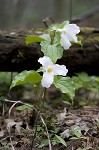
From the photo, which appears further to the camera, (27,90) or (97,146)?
(27,90)

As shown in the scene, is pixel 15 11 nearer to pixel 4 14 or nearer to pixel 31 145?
pixel 4 14

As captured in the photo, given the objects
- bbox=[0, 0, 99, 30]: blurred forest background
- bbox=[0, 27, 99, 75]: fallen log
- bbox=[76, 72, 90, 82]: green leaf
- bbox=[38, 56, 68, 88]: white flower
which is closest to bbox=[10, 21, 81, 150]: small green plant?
bbox=[38, 56, 68, 88]: white flower

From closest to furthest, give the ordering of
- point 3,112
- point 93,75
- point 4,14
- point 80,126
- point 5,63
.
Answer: point 80,126 → point 3,112 → point 5,63 → point 93,75 → point 4,14

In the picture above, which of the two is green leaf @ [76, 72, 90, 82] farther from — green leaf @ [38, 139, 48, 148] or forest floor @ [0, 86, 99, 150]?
green leaf @ [38, 139, 48, 148]

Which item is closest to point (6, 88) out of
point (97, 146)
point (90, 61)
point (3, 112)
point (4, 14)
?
point (3, 112)

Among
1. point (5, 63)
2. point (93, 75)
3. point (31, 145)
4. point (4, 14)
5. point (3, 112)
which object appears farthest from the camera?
point (4, 14)

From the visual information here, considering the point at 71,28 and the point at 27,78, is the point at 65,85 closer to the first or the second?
the point at 27,78

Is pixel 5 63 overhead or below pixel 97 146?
overhead
